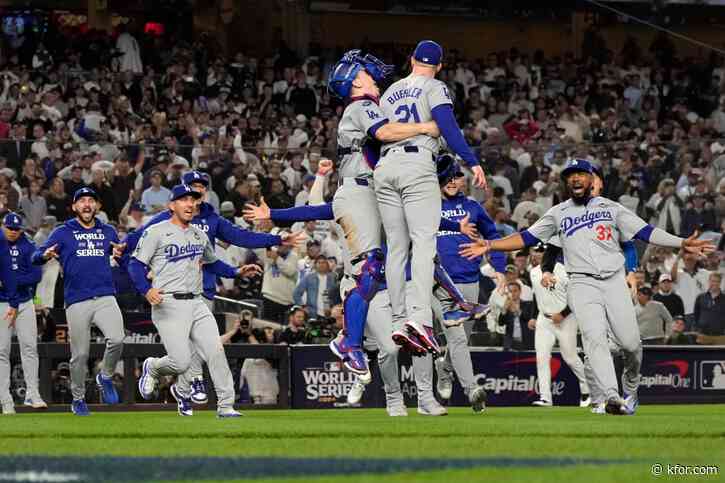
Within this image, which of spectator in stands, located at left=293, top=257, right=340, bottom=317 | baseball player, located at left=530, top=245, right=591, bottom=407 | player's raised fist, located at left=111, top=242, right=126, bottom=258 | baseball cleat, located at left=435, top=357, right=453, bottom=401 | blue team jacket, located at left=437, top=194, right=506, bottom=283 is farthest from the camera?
spectator in stands, located at left=293, top=257, right=340, bottom=317

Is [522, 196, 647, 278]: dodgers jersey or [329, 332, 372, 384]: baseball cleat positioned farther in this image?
[522, 196, 647, 278]: dodgers jersey

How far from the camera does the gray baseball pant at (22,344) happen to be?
17.3 meters

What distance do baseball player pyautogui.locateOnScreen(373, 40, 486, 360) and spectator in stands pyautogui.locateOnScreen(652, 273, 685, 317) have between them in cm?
1195

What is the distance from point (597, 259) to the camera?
42.3ft

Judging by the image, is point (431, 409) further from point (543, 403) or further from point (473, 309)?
point (543, 403)

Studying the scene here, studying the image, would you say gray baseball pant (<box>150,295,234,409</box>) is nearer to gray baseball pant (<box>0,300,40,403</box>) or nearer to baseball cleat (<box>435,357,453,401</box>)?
baseball cleat (<box>435,357,453,401</box>)

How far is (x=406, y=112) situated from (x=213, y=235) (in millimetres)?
4525

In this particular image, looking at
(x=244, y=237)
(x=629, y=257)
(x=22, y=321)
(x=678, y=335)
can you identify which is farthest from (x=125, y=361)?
(x=629, y=257)

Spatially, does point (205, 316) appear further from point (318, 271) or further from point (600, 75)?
point (600, 75)

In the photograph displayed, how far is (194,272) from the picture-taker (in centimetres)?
1364

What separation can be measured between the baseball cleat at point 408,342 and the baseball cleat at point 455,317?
73.1 inches

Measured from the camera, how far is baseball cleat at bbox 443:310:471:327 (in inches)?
498

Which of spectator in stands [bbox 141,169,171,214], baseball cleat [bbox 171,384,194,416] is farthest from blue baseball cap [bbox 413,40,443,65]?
spectator in stands [bbox 141,169,171,214]

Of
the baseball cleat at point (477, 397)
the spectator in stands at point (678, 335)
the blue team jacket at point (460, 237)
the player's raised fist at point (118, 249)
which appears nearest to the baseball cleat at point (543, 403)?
the spectator in stands at point (678, 335)
